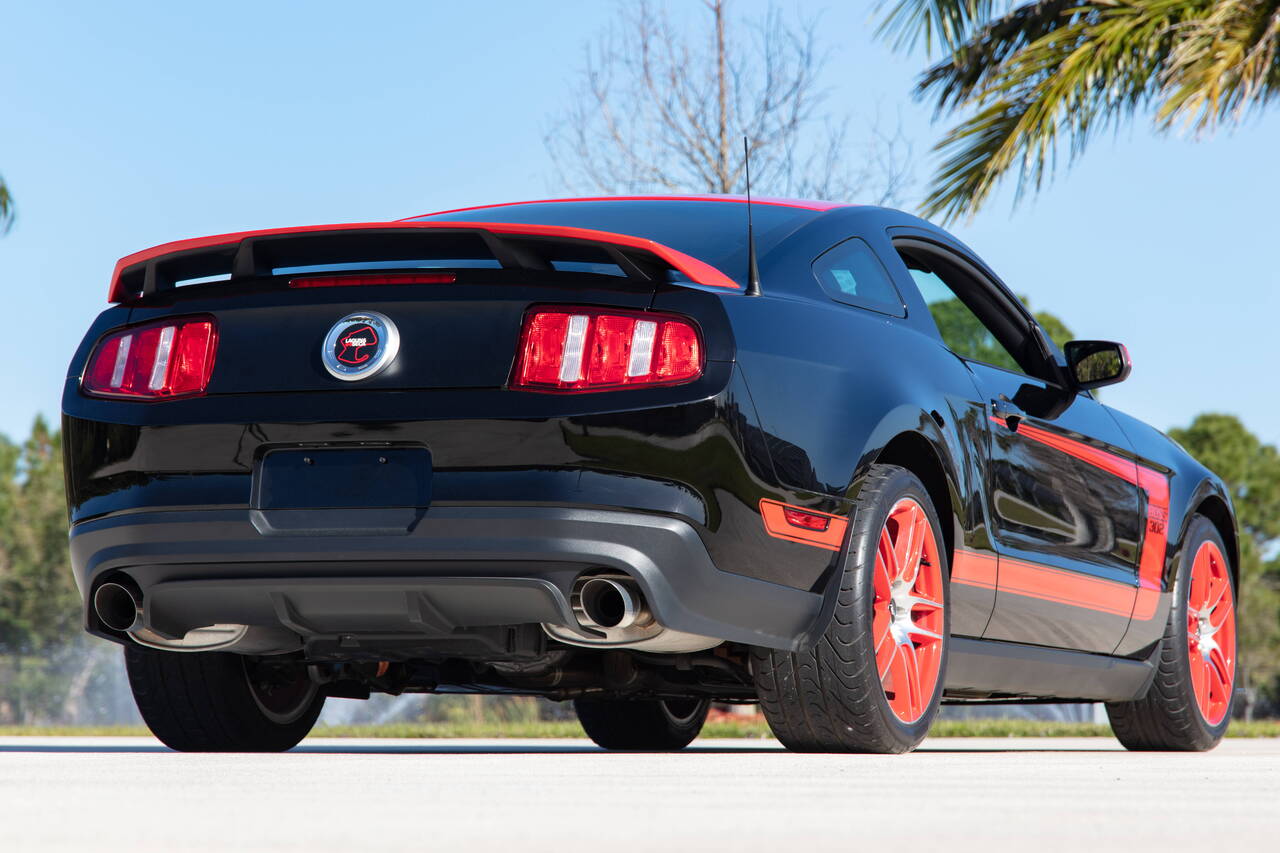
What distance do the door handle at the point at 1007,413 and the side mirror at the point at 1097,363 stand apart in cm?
55

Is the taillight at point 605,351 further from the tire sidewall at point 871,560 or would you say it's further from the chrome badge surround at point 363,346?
the tire sidewall at point 871,560

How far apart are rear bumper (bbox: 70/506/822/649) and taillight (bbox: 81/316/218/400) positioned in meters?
0.32

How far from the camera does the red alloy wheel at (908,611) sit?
4.56 metres

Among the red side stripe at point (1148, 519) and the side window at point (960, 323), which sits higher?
the side window at point (960, 323)

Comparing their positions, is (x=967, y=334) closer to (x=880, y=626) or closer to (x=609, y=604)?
(x=880, y=626)

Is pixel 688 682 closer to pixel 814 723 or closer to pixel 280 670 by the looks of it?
pixel 814 723

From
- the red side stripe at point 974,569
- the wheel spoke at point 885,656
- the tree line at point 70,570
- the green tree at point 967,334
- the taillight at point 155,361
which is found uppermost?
the green tree at point 967,334

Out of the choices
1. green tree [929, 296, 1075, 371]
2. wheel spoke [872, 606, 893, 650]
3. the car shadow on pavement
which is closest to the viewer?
wheel spoke [872, 606, 893, 650]

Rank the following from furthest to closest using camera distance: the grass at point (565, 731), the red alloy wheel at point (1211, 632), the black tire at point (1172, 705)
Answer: the grass at point (565, 731) → the red alloy wheel at point (1211, 632) → the black tire at point (1172, 705)

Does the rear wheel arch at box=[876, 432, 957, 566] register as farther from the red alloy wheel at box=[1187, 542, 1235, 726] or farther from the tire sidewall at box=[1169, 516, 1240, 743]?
the red alloy wheel at box=[1187, 542, 1235, 726]

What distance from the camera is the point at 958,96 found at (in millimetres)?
14414

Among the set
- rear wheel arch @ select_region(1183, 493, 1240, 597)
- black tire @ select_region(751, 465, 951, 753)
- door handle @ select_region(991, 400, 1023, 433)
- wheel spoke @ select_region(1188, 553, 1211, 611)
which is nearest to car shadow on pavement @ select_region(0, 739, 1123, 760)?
black tire @ select_region(751, 465, 951, 753)

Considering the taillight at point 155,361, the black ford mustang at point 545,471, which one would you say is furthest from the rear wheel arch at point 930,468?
the taillight at point 155,361

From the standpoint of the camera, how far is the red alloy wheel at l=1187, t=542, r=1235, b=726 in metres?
6.64
